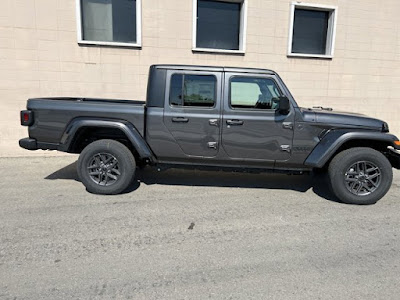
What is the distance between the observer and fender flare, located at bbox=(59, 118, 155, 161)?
4.21 meters

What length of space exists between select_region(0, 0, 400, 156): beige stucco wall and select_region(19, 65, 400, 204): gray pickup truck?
3.28 metres

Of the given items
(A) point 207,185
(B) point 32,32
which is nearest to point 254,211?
(A) point 207,185

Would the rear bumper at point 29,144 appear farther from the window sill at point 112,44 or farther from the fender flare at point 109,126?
the window sill at point 112,44

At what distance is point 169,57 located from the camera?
753 centimetres

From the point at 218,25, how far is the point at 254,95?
4598 millimetres

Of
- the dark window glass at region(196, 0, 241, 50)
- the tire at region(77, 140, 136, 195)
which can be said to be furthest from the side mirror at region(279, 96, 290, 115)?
the dark window glass at region(196, 0, 241, 50)

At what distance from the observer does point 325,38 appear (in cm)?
862

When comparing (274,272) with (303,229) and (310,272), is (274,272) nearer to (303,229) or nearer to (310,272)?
(310,272)

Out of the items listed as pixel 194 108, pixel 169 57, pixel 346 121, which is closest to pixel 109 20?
pixel 169 57

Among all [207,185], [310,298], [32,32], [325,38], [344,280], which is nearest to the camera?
[310,298]

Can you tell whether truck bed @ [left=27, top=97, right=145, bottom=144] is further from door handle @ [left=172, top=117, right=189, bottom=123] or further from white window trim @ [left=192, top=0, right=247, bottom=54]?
white window trim @ [left=192, top=0, right=247, bottom=54]

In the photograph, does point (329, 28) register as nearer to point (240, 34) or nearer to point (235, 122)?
point (240, 34)

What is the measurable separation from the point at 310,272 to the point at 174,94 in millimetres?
2928

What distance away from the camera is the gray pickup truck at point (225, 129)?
419cm
